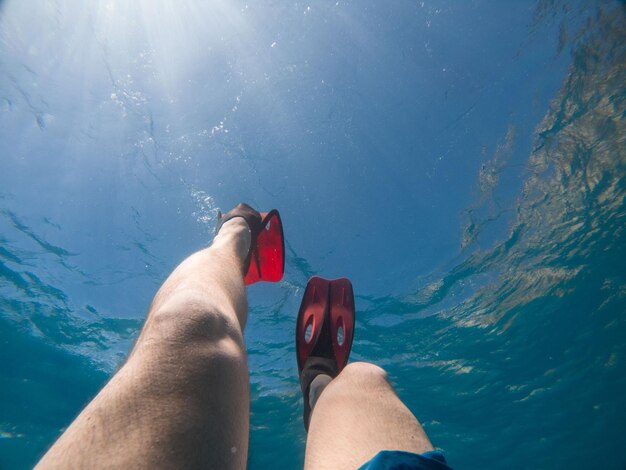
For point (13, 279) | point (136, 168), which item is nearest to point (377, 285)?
point (136, 168)

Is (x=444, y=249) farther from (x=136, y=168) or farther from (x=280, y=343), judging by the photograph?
(x=136, y=168)

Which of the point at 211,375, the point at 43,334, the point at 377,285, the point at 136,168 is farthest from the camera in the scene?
the point at 43,334

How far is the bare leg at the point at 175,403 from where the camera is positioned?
3.46ft

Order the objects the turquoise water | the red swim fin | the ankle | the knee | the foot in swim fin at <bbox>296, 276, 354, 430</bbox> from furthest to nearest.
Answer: the turquoise water → the red swim fin → the foot in swim fin at <bbox>296, 276, 354, 430</bbox> → the ankle → the knee

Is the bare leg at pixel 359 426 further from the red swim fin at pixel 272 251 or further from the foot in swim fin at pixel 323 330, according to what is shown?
the red swim fin at pixel 272 251

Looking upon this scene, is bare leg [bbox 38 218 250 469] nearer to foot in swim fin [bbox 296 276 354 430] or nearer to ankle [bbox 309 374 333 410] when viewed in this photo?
ankle [bbox 309 374 333 410]

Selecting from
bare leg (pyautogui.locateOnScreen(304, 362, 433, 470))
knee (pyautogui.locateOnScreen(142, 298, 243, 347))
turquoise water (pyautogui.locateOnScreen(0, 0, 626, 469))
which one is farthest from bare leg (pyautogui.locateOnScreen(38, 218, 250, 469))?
turquoise water (pyautogui.locateOnScreen(0, 0, 626, 469))

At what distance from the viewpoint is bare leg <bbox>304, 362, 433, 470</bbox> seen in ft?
5.12

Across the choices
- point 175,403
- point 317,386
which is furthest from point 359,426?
point 317,386

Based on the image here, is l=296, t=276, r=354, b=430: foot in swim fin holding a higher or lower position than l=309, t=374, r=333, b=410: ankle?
higher

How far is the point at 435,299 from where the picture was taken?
51.3ft

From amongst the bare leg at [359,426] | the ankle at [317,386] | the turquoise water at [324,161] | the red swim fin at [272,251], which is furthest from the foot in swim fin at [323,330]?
the turquoise water at [324,161]

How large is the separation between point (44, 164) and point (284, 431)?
67.8 ft

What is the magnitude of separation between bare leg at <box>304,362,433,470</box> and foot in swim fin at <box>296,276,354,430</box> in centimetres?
92
